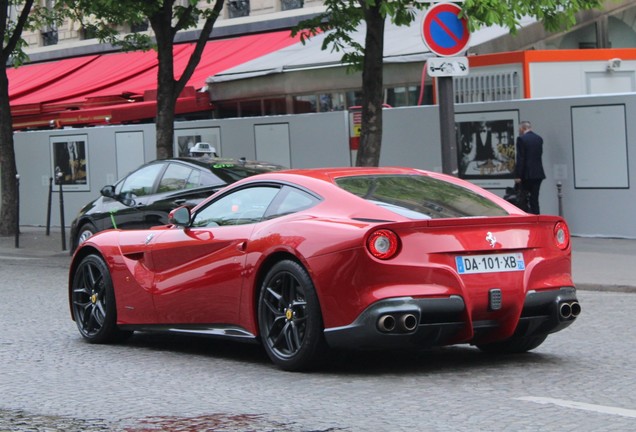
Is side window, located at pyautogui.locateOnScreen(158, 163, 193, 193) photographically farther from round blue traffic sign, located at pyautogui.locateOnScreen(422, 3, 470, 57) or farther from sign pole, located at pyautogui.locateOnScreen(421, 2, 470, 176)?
round blue traffic sign, located at pyautogui.locateOnScreen(422, 3, 470, 57)

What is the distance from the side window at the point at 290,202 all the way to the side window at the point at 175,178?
313 inches

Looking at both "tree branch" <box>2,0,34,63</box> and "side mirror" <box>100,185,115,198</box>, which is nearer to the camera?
"side mirror" <box>100,185,115,198</box>

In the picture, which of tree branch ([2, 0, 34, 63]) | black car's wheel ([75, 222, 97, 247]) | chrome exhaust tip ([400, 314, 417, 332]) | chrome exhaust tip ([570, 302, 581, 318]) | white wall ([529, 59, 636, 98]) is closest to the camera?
chrome exhaust tip ([400, 314, 417, 332])

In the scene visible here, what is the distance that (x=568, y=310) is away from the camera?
8266mm

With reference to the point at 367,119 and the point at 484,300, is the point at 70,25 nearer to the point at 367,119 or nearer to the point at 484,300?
the point at 367,119

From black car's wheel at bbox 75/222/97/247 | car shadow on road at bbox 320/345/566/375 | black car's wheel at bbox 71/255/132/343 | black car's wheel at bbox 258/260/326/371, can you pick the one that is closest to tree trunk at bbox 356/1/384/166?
black car's wheel at bbox 75/222/97/247

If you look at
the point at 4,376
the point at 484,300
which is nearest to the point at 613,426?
the point at 484,300

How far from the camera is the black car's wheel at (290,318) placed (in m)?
8.01

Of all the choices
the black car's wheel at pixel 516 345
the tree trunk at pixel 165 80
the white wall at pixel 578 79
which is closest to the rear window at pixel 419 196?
the black car's wheel at pixel 516 345

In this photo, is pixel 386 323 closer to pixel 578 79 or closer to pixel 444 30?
pixel 444 30

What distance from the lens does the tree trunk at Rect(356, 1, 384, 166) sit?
18516 mm

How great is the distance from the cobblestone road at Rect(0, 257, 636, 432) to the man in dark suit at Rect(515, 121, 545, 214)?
8944mm

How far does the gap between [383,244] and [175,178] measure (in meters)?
9.43

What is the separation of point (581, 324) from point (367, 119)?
8.66 meters
